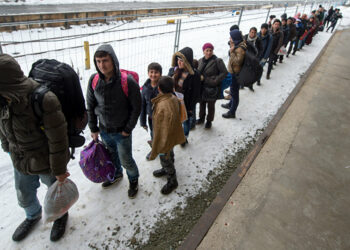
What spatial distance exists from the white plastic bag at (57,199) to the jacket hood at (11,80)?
94 centimetres

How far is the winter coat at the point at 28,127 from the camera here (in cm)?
152

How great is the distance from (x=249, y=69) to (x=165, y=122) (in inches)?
104

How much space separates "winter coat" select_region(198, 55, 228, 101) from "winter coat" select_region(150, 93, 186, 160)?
147 centimetres

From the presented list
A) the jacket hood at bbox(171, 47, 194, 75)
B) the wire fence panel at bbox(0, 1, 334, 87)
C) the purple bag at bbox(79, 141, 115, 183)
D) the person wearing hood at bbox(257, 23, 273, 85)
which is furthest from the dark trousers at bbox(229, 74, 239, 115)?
the purple bag at bbox(79, 141, 115, 183)

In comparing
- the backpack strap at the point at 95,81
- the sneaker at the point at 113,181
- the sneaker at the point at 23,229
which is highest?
the backpack strap at the point at 95,81

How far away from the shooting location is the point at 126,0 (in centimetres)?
1942

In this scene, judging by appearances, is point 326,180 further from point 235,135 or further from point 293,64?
point 293,64

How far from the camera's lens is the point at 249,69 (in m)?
4.27

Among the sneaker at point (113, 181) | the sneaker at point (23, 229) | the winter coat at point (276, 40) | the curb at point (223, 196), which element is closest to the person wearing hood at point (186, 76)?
the curb at point (223, 196)

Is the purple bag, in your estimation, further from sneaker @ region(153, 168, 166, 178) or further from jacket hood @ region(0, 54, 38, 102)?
jacket hood @ region(0, 54, 38, 102)

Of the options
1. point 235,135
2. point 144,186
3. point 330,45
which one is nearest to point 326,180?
point 235,135

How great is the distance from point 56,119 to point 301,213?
3.11m

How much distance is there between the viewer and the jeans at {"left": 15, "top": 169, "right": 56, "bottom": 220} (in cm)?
216

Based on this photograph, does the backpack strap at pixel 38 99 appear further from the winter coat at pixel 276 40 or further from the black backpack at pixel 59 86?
the winter coat at pixel 276 40
